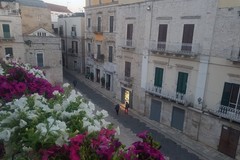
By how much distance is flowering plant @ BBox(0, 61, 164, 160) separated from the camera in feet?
7.45

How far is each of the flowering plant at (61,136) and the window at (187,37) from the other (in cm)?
1112

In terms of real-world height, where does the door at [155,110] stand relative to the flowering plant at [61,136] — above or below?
below

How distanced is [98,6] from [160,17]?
10819 mm

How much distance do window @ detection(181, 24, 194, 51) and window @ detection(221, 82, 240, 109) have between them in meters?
3.40

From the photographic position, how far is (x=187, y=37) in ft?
42.8

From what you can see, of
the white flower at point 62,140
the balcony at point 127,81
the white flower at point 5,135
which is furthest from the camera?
the balcony at point 127,81

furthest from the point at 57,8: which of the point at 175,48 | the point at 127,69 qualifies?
the point at 175,48

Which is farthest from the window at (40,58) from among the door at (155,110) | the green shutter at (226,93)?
the green shutter at (226,93)

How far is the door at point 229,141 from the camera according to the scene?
11.3 m

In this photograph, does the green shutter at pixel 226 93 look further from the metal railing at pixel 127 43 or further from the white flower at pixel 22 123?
the white flower at pixel 22 123

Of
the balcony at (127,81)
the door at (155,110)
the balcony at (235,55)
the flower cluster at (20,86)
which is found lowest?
the door at (155,110)

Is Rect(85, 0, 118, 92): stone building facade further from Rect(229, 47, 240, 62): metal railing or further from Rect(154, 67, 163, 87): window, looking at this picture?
Rect(229, 47, 240, 62): metal railing

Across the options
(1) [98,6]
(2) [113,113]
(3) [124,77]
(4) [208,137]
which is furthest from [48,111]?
(1) [98,6]

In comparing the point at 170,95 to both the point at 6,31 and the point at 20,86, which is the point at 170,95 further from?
the point at 6,31
